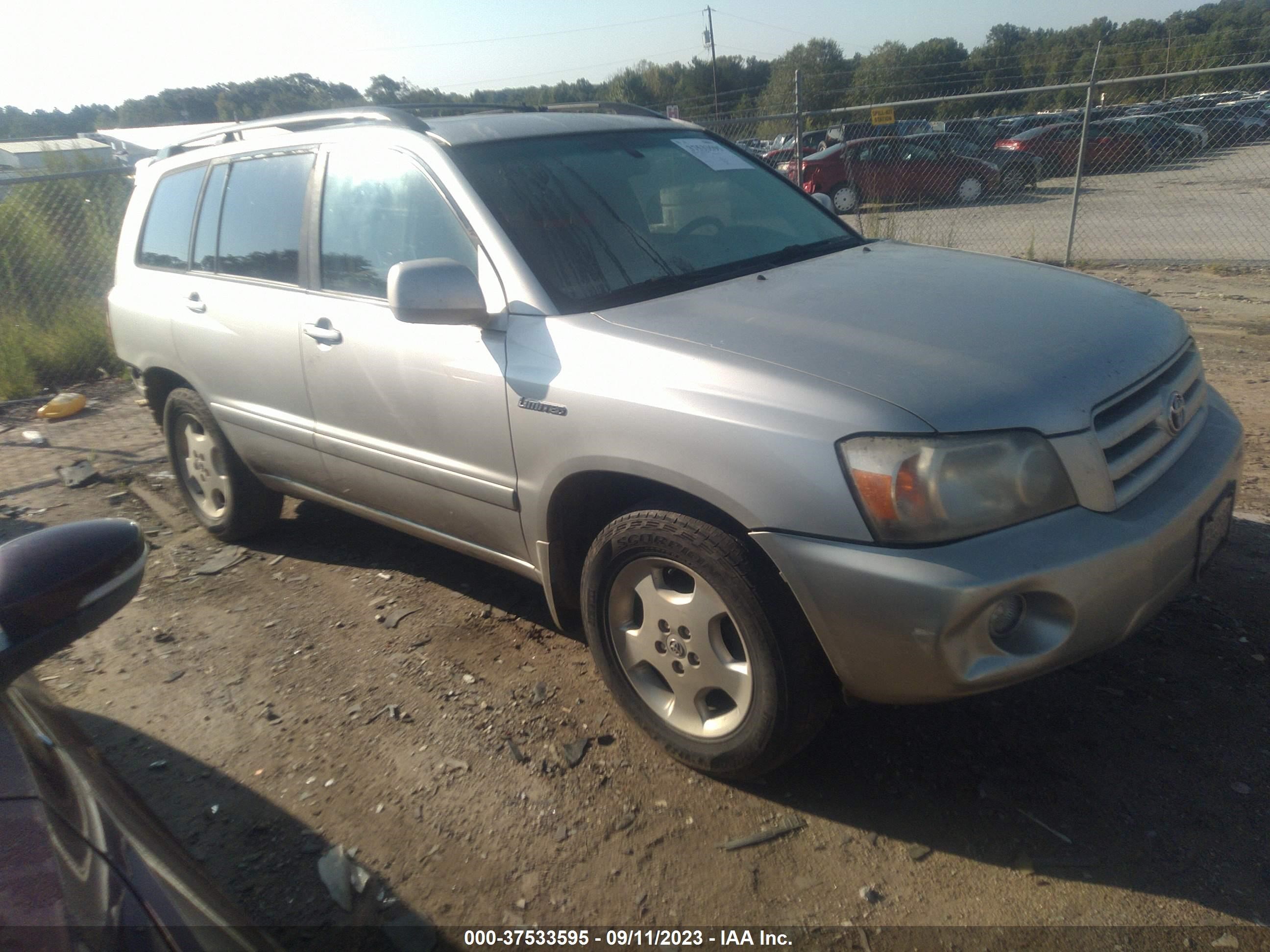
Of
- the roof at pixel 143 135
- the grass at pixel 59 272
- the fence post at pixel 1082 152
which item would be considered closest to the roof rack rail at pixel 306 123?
the grass at pixel 59 272

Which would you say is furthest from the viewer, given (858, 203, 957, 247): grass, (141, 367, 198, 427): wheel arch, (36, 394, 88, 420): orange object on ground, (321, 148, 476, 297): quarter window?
(858, 203, 957, 247): grass

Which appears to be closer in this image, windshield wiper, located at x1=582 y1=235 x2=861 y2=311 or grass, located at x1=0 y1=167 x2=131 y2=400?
windshield wiper, located at x1=582 y1=235 x2=861 y2=311

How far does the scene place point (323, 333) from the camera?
3.48m

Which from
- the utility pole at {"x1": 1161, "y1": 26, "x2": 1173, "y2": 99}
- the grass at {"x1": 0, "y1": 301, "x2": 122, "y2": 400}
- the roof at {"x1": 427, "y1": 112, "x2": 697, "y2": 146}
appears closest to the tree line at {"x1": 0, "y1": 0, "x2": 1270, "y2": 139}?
the utility pole at {"x1": 1161, "y1": 26, "x2": 1173, "y2": 99}

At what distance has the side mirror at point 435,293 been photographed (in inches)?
107

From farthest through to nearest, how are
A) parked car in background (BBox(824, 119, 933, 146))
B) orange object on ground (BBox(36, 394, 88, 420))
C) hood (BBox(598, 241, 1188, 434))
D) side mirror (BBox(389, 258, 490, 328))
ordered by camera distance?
parked car in background (BBox(824, 119, 933, 146)), orange object on ground (BBox(36, 394, 88, 420)), side mirror (BBox(389, 258, 490, 328)), hood (BBox(598, 241, 1188, 434))

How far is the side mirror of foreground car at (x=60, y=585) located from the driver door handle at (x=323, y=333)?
1.67 m

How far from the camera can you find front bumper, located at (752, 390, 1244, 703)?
2.07 meters

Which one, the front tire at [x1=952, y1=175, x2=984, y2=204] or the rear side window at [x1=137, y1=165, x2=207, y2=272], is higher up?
the rear side window at [x1=137, y1=165, x2=207, y2=272]

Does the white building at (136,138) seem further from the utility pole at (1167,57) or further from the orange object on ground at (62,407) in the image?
the utility pole at (1167,57)

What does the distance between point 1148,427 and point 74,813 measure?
2540mm

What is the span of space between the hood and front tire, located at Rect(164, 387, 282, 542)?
2.48m

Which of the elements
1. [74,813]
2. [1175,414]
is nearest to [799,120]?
[1175,414]

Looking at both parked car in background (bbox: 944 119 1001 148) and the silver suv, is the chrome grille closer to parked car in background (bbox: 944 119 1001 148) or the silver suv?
the silver suv
